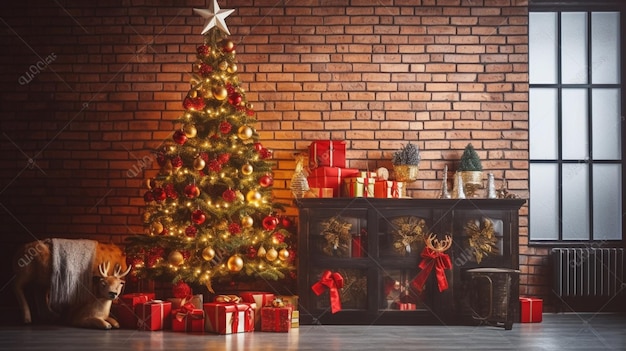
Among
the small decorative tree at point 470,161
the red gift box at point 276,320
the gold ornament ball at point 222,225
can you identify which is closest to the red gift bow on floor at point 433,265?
the small decorative tree at point 470,161

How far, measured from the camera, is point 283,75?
6887mm

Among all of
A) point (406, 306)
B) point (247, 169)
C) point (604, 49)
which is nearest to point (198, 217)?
point (247, 169)

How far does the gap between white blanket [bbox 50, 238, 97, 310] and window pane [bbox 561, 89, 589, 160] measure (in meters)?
4.22

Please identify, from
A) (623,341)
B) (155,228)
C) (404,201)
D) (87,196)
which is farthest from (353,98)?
(623,341)

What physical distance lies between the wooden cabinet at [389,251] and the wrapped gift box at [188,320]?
0.82 m

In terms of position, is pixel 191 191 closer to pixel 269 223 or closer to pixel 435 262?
pixel 269 223

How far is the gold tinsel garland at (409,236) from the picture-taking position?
20.3ft

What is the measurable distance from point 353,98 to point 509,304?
86.5 inches

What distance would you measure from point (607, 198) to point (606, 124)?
66cm

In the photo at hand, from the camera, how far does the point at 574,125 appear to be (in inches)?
278

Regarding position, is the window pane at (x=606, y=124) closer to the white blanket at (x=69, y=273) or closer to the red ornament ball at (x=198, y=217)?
the red ornament ball at (x=198, y=217)

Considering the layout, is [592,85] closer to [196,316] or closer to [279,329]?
[279,329]

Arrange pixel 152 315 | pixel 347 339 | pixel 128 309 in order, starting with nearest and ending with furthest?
pixel 347 339 → pixel 152 315 → pixel 128 309

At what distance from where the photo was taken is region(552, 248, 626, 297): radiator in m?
6.75
